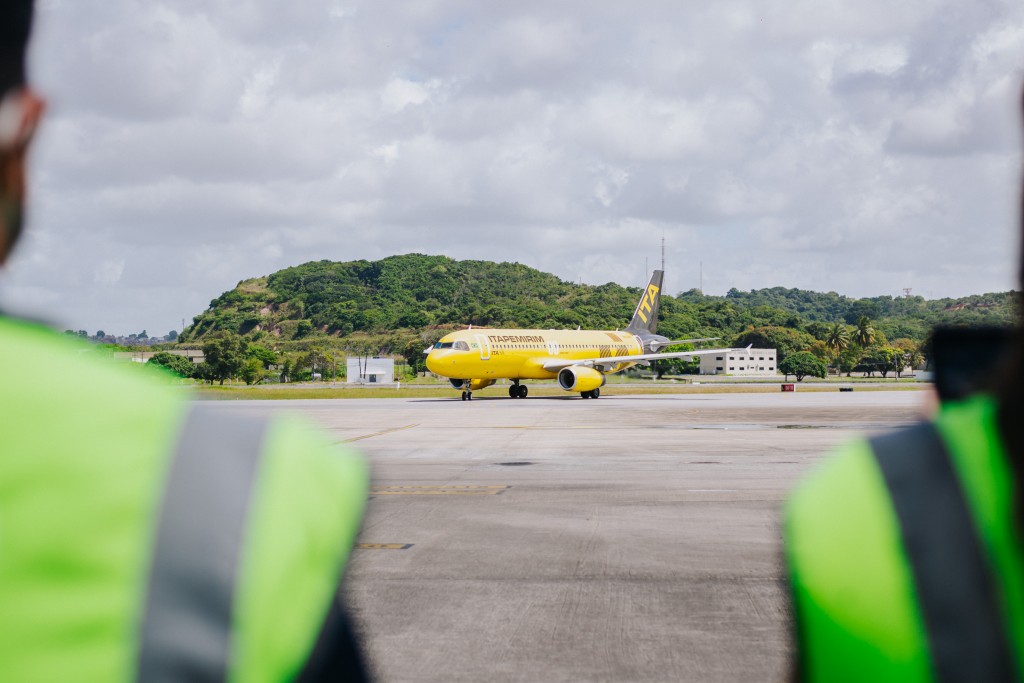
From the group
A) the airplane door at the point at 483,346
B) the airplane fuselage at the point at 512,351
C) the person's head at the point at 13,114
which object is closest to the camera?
the person's head at the point at 13,114

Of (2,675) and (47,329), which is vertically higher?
(47,329)

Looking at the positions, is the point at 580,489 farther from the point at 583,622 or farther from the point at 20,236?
the point at 20,236

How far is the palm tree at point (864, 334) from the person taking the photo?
128250 millimetres

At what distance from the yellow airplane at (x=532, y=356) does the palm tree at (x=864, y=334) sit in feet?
260

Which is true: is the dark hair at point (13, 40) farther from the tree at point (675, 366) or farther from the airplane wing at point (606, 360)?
the tree at point (675, 366)

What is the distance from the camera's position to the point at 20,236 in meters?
1.06

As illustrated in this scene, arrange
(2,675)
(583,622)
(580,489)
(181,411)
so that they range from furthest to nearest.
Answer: (580,489), (583,622), (181,411), (2,675)

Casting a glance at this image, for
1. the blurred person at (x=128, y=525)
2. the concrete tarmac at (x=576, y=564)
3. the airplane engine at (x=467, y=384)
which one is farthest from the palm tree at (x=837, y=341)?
the blurred person at (x=128, y=525)

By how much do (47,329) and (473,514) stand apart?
1060cm

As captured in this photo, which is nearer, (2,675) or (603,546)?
(2,675)

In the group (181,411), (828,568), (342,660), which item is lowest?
(342,660)

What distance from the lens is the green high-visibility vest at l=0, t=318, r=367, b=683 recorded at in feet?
3.07

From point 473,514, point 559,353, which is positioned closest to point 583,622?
point 473,514

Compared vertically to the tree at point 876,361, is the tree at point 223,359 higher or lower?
lower
